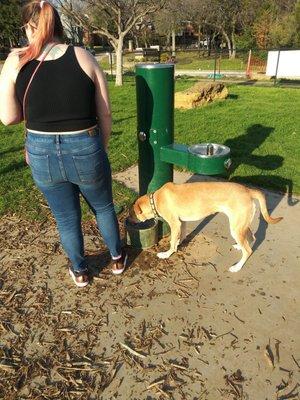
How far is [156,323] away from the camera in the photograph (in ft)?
9.71

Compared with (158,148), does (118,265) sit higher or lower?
lower

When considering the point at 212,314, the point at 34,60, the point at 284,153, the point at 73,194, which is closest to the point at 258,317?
the point at 212,314

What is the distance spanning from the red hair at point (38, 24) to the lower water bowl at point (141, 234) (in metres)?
2.07

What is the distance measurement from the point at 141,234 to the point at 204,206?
771 mm

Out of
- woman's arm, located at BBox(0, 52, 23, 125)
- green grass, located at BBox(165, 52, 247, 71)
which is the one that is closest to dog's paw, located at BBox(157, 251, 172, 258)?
woman's arm, located at BBox(0, 52, 23, 125)

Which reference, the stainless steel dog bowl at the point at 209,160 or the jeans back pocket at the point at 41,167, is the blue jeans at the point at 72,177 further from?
the stainless steel dog bowl at the point at 209,160

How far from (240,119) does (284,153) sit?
285cm

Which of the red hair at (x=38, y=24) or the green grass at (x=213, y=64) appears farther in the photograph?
the green grass at (x=213, y=64)

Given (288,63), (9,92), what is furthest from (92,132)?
(288,63)

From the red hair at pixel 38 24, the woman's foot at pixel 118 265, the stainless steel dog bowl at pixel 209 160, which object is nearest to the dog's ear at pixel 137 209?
A: the woman's foot at pixel 118 265

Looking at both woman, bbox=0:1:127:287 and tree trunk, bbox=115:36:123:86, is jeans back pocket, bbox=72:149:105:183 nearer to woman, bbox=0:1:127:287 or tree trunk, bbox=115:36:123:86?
woman, bbox=0:1:127:287

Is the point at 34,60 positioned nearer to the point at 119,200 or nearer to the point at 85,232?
the point at 85,232

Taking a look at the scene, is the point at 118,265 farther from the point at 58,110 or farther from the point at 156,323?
the point at 58,110

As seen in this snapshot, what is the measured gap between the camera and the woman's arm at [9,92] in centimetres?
229
